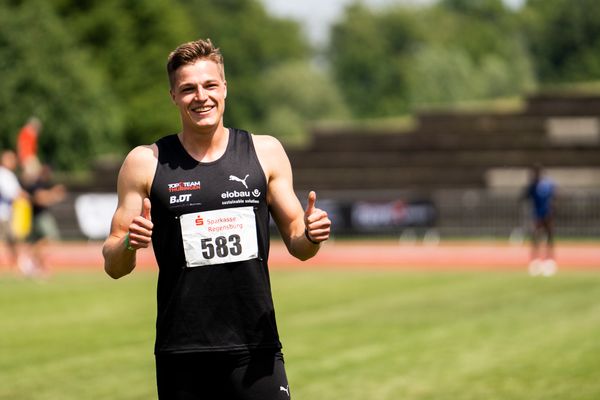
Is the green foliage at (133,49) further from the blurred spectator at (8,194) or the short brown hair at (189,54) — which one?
the short brown hair at (189,54)

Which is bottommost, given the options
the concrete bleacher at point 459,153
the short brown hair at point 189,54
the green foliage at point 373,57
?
the short brown hair at point 189,54

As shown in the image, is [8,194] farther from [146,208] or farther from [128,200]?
[146,208]

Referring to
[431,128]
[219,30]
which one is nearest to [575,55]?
[219,30]

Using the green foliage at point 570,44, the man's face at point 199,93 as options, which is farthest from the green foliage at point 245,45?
the man's face at point 199,93

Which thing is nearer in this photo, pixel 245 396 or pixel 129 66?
pixel 245 396

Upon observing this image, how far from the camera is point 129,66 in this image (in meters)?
75.7

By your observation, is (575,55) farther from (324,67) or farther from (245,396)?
(245,396)

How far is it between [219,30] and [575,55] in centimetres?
3397

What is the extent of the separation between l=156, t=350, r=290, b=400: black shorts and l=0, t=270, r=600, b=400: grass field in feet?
16.5

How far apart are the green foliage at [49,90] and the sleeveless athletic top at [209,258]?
4740cm

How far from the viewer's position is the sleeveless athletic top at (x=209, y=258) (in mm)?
5852

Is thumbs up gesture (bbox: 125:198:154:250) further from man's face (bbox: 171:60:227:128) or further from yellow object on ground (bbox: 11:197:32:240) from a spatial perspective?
yellow object on ground (bbox: 11:197:32:240)

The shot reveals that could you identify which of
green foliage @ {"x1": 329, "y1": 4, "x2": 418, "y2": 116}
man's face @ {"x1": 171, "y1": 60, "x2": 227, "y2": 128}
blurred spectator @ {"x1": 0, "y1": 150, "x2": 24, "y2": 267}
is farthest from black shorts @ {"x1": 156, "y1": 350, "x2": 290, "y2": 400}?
green foliage @ {"x1": 329, "y1": 4, "x2": 418, "y2": 116}

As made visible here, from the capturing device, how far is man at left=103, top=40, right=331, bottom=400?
5.84m
